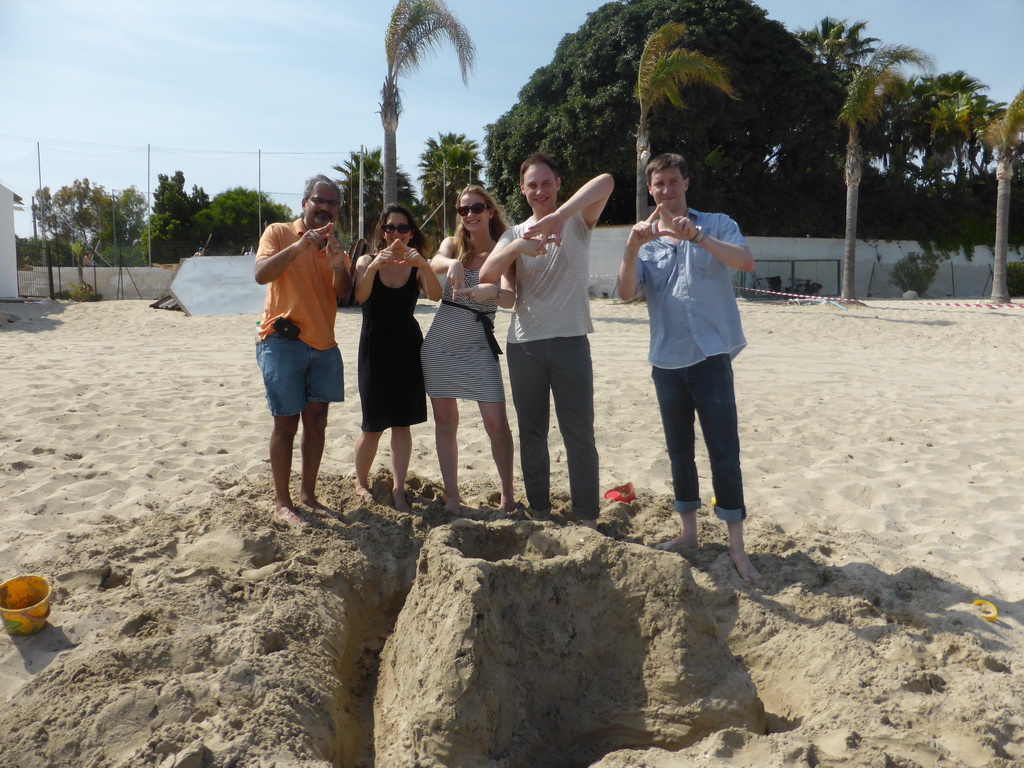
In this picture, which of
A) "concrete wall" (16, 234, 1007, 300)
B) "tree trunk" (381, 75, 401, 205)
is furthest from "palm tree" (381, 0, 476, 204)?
"concrete wall" (16, 234, 1007, 300)

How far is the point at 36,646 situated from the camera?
257 cm

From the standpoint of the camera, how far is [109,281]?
70.7ft

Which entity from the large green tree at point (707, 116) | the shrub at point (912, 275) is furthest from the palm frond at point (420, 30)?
the shrub at point (912, 275)

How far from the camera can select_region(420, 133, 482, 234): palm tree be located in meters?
28.6

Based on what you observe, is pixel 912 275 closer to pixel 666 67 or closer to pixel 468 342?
pixel 666 67

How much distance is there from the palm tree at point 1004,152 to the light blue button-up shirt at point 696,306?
61.9 ft

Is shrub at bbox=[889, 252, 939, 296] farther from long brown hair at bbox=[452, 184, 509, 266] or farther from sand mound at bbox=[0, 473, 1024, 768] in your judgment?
long brown hair at bbox=[452, 184, 509, 266]

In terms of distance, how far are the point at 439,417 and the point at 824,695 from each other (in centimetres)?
205

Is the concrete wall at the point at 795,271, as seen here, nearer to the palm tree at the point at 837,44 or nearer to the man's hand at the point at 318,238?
the palm tree at the point at 837,44

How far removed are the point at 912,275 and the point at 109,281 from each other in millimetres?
26386

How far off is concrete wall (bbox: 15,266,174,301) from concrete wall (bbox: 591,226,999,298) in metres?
12.6

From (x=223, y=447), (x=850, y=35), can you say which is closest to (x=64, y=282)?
(x=223, y=447)

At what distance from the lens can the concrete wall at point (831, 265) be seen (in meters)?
21.5

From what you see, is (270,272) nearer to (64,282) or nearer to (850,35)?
(64,282)
